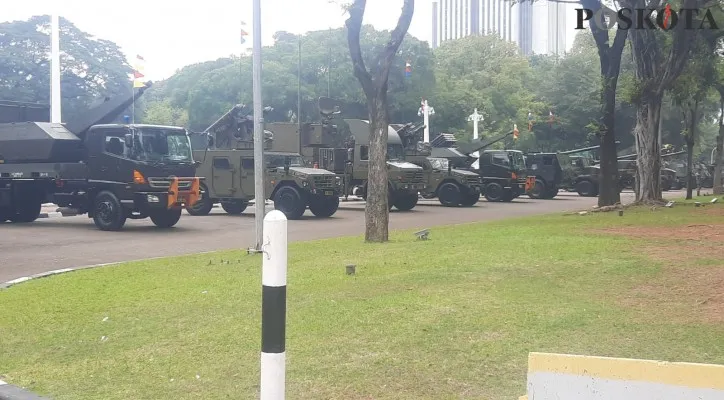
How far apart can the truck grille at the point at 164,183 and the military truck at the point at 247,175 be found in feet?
10.1

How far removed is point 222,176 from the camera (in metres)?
24.5

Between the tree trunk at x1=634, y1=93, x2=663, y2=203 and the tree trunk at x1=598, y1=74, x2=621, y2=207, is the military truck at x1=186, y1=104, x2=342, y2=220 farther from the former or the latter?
the tree trunk at x1=634, y1=93, x2=663, y2=203

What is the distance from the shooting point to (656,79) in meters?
22.7

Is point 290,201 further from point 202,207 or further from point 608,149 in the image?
point 608,149

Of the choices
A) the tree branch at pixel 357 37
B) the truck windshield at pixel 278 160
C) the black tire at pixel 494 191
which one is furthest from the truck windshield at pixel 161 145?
the black tire at pixel 494 191

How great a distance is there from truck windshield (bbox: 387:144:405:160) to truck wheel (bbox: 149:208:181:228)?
33.3ft

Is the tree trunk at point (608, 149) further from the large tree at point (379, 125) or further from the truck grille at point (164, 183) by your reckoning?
the truck grille at point (164, 183)

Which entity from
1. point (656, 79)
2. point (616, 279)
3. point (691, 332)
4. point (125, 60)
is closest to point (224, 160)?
point (656, 79)

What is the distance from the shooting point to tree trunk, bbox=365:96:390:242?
44.9ft

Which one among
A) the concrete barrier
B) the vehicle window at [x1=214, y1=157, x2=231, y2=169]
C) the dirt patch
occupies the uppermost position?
the vehicle window at [x1=214, y1=157, x2=231, y2=169]

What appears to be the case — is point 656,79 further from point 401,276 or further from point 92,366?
point 92,366

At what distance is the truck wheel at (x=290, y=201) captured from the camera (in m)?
22.9

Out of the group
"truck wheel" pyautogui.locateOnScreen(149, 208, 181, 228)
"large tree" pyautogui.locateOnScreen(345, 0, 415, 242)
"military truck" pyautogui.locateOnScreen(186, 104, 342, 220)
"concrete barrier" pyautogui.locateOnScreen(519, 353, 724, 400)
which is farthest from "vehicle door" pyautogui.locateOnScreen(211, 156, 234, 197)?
"concrete barrier" pyautogui.locateOnScreen(519, 353, 724, 400)

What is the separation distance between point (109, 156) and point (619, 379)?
17.1 meters
